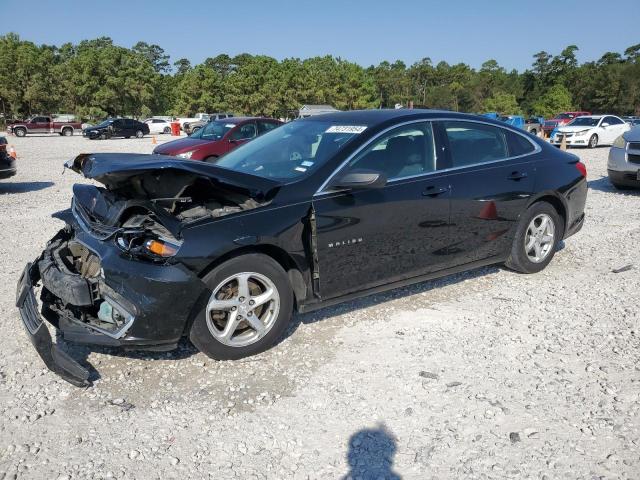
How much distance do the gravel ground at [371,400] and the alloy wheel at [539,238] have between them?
23.6 inches

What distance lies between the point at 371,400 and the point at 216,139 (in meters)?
11.6

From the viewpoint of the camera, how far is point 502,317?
4.48 m

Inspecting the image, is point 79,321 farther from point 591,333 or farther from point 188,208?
point 591,333

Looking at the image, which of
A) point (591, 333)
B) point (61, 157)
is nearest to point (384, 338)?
point (591, 333)

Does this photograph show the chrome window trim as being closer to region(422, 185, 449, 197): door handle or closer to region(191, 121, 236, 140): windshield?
region(422, 185, 449, 197): door handle

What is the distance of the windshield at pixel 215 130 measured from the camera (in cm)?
1411

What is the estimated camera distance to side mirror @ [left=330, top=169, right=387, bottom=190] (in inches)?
148

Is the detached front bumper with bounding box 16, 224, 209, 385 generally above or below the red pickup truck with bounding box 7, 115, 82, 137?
below

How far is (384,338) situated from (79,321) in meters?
2.16

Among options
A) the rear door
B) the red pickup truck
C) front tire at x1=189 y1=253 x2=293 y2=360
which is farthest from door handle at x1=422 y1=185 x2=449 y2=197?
the red pickup truck

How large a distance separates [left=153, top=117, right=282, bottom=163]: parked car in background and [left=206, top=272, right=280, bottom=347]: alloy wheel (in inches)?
371

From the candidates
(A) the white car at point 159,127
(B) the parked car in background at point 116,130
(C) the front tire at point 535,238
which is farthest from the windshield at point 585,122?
(A) the white car at point 159,127

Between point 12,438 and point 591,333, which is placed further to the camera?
point 591,333

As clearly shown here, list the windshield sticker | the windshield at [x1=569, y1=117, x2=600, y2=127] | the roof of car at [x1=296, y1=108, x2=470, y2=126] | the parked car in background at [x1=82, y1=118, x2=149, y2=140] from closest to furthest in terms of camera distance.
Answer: the windshield sticker < the roof of car at [x1=296, y1=108, x2=470, y2=126] < the windshield at [x1=569, y1=117, x2=600, y2=127] < the parked car in background at [x1=82, y1=118, x2=149, y2=140]
